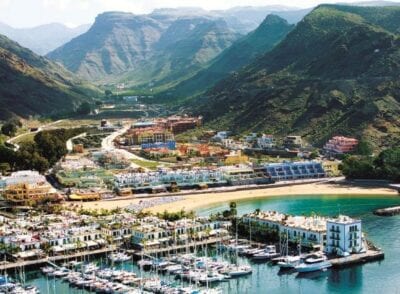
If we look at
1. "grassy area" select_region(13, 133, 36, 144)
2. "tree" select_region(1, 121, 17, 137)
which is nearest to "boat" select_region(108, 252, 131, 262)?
"grassy area" select_region(13, 133, 36, 144)

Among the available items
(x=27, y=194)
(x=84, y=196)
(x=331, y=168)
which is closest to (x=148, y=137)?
(x=331, y=168)

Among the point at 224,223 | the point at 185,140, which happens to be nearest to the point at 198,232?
the point at 224,223

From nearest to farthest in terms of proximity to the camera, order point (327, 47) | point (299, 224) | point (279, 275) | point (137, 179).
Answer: point (279, 275) → point (299, 224) → point (137, 179) → point (327, 47)

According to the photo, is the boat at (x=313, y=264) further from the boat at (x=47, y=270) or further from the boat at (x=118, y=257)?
the boat at (x=47, y=270)

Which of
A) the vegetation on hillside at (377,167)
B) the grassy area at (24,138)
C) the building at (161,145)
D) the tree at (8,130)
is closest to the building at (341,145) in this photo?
the vegetation on hillside at (377,167)

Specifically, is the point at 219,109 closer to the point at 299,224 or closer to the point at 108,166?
the point at 108,166

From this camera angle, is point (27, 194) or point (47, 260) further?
point (27, 194)

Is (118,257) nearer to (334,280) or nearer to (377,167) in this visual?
(334,280)
